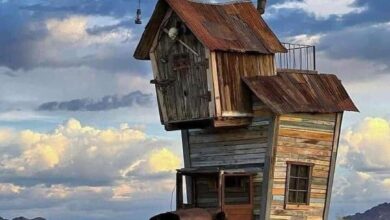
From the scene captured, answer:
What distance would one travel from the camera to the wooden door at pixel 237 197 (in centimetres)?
3791

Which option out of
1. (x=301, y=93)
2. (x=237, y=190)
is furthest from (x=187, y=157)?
(x=301, y=93)

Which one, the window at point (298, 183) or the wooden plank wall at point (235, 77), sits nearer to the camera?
the wooden plank wall at point (235, 77)

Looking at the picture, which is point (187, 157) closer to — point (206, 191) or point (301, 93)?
point (206, 191)

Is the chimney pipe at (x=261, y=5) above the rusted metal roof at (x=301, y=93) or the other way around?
above

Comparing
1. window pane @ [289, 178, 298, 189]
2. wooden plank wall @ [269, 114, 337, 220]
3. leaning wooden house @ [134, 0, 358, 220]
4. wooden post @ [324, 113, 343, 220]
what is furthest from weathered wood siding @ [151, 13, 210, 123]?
wooden post @ [324, 113, 343, 220]

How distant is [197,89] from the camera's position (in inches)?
1487

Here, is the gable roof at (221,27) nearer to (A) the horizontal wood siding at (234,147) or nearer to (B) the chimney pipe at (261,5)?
(B) the chimney pipe at (261,5)

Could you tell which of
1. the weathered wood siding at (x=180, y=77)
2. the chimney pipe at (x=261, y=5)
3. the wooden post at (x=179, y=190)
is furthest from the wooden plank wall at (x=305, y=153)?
the chimney pipe at (x=261, y=5)

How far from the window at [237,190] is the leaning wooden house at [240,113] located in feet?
0.12

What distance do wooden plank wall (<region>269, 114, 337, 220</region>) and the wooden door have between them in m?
0.91

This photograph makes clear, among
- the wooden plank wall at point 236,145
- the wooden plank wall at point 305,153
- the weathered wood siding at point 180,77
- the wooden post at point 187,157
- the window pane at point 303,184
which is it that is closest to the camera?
the weathered wood siding at point 180,77

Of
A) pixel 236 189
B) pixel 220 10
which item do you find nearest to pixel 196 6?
pixel 220 10

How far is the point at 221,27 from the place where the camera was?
39312mm

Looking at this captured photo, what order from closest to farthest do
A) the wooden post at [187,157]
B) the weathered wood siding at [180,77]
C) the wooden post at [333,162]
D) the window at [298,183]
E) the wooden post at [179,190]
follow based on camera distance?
the weathered wood siding at [180,77] → the window at [298,183] → the wooden post at [333,162] → the wooden post at [179,190] → the wooden post at [187,157]
